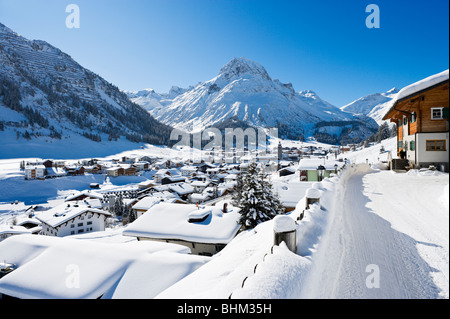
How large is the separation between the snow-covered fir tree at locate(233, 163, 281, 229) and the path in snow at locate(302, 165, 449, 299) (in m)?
9.15

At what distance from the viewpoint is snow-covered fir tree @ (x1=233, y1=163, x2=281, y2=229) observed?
55.1ft

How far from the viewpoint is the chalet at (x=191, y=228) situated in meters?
16.8

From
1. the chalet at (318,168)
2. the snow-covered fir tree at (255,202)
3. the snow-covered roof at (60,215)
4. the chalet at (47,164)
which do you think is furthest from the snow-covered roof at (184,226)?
the chalet at (47,164)

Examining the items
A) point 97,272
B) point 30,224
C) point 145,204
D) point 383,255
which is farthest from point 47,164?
point 383,255

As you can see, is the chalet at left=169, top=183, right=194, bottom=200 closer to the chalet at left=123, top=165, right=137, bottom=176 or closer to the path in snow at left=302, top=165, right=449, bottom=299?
the chalet at left=123, top=165, right=137, bottom=176

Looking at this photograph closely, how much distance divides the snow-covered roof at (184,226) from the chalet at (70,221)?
62.8 feet

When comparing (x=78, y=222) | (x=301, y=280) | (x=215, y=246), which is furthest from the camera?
(x=78, y=222)

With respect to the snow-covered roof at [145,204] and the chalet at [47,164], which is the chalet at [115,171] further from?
the snow-covered roof at [145,204]

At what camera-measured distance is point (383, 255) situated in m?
4.61

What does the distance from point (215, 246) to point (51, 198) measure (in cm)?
5763

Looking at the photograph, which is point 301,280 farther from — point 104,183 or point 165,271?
point 104,183
